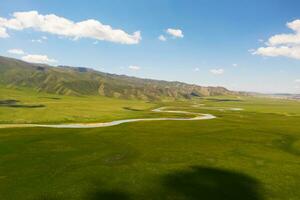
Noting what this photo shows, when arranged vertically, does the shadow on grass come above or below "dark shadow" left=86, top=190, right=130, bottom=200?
above

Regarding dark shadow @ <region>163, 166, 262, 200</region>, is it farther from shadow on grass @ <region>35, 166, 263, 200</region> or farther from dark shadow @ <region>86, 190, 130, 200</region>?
dark shadow @ <region>86, 190, 130, 200</region>

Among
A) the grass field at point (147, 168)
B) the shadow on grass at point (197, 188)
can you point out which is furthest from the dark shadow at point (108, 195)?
the grass field at point (147, 168)

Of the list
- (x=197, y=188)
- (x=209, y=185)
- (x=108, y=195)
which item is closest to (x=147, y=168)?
(x=197, y=188)

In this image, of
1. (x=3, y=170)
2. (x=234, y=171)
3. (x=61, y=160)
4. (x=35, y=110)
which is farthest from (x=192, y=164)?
(x=35, y=110)

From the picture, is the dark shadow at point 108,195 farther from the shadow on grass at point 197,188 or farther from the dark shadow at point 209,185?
the dark shadow at point 209,185

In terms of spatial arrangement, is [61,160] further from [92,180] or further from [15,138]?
[15,138]

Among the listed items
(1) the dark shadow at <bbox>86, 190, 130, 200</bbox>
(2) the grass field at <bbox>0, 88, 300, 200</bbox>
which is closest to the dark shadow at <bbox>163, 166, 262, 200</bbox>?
(2) the grass field at <bbox>0, 88, 300, 200</bbox>
